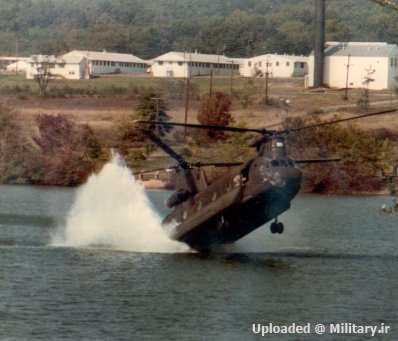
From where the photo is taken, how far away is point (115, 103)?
13088cm

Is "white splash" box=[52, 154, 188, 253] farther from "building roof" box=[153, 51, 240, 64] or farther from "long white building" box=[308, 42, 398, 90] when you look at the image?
"building roof" box=[153, 51, 240, 64]

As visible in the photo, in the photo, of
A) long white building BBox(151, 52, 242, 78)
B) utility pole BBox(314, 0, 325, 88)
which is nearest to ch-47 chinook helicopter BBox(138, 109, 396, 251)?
utility pole BBox(314, 0, 325, 88)

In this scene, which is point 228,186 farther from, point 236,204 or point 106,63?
point 106,63

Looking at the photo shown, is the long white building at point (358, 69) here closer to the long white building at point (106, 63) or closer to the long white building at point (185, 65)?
the long white building at point (185, 65)

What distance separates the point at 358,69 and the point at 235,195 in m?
108

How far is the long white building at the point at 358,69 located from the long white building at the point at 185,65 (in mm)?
21494

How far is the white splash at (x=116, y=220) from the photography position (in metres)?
54.5

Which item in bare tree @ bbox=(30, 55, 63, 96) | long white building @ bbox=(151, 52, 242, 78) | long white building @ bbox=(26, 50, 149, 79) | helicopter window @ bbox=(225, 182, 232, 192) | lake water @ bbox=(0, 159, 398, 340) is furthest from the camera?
long white building @ bbox=(151, 52, 242, 78)

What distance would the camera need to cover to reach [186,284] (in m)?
44.8

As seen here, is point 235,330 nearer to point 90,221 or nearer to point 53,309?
point 53,309

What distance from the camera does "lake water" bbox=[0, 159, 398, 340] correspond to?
36812 mm

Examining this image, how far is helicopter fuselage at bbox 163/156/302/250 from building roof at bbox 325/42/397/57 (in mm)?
104753

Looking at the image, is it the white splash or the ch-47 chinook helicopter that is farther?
the white splash

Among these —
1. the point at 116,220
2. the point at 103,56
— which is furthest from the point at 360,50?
the point at 116,220
